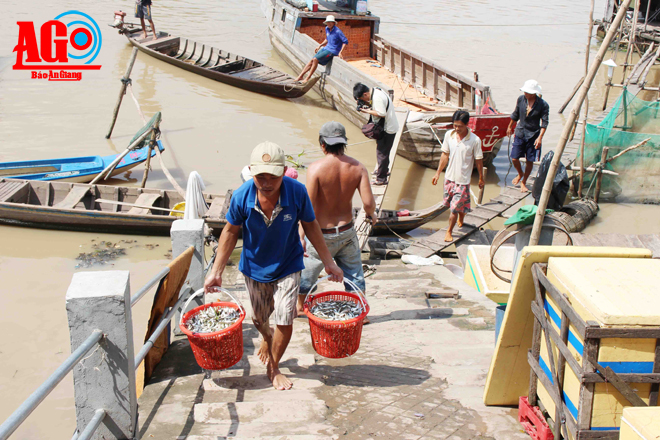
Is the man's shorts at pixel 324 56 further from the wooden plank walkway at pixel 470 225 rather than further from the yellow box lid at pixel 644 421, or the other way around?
the yellow box lid at pixel 644 421

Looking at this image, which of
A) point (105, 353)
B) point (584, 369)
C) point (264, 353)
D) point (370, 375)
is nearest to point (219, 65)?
point (264, 353)

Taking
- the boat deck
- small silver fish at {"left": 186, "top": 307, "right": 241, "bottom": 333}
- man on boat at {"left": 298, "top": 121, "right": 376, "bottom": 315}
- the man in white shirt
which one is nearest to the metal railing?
small silver fish at {"left": 186, "top": 307, "right": 241, "bottom": 333}

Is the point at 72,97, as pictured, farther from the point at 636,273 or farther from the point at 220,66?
the point at 636,273

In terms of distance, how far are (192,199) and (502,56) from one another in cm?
1943

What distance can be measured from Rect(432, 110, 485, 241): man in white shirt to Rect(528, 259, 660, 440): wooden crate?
14.4 feet

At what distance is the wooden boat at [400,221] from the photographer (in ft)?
28.1

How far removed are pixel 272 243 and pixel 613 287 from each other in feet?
6.60

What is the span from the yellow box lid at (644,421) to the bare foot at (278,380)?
7.18 feet

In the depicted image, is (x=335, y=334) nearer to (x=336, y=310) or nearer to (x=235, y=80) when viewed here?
(x=336, y=310)

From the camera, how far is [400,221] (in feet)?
28.1

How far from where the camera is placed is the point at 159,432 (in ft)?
10.6

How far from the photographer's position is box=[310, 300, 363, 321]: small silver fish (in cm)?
378

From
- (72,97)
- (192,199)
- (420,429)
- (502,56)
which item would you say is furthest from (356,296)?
(502,56)

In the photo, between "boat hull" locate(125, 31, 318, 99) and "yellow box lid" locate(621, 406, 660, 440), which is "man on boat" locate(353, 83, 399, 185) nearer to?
"boat hull" locate(125, 31, 318, 99)
